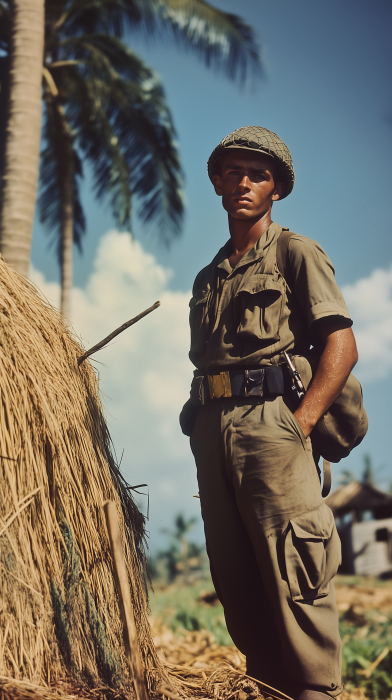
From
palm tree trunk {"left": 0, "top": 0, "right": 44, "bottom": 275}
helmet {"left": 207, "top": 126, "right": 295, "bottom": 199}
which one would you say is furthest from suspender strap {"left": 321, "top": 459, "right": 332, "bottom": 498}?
palm tree trunk {"left": 0, "top": 0, "right": 44, "bottom": 275}

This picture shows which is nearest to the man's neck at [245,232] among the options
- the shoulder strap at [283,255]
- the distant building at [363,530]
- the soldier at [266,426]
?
the soldier at [266,426]

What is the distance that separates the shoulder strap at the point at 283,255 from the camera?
237 cm

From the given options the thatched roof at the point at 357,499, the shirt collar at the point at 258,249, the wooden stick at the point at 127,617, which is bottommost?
the wooden stick at the point at 127,617

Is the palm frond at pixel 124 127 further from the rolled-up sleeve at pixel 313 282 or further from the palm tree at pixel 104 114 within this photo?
the rolled-up sleeve at pixel 313 282

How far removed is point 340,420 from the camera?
228cm

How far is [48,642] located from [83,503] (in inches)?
18.8

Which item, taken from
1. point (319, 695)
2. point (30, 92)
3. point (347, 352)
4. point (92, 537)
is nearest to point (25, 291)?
point (92, 537)

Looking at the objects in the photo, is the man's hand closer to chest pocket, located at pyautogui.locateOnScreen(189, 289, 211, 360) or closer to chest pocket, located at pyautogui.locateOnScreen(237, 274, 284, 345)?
chest pocket, located at pyautogui.locateOnScreen(237, 274, 284, 345)

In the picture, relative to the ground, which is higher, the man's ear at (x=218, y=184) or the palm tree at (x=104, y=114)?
the palm tree at (x=104, y=114)

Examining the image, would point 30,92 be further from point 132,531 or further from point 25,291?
point 132,531

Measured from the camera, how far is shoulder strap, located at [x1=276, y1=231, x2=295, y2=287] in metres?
2.37

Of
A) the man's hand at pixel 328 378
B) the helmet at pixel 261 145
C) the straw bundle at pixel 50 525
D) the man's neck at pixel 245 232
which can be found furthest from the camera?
the man's neck at pixel 245 232

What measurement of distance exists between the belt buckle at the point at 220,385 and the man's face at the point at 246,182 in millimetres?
657

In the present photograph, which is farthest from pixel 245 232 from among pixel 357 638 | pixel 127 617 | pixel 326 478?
pixel 357 638
